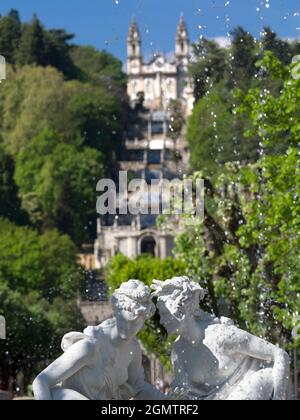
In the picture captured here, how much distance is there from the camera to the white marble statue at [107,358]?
13539mm

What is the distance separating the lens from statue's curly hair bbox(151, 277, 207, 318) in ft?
45.9

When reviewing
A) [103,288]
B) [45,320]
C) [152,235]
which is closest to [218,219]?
[45,320]

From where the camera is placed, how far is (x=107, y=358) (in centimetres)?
1379

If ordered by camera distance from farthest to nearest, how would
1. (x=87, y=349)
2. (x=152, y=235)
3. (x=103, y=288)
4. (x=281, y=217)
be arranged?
1. (x=152, y=235)
2. (x=103, y=288)
3. (x=281, y=217)
4. (x=87, y=349)

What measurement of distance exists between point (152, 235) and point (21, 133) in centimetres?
1525

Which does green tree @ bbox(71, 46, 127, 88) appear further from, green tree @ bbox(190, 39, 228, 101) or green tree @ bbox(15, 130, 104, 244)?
green tree @ bbox(190, 39, 228, 101)

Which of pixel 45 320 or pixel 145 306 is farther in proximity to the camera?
pixel 45 320

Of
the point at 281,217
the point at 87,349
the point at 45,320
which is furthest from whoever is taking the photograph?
the point at 45,320

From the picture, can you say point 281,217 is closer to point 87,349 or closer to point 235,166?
point 235,166

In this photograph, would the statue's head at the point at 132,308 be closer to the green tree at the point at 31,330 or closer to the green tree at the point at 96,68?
the green tree at the point at 31,330

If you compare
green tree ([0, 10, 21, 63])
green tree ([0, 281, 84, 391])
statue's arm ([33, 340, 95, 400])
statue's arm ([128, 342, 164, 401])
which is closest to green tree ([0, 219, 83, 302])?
green tree ([0, 281, 84, 391])

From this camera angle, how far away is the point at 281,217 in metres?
32.1

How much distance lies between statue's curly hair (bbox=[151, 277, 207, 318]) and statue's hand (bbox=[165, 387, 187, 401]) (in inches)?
24.2

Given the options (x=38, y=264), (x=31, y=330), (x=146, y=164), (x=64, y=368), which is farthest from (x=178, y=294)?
(x=146, y=164)
